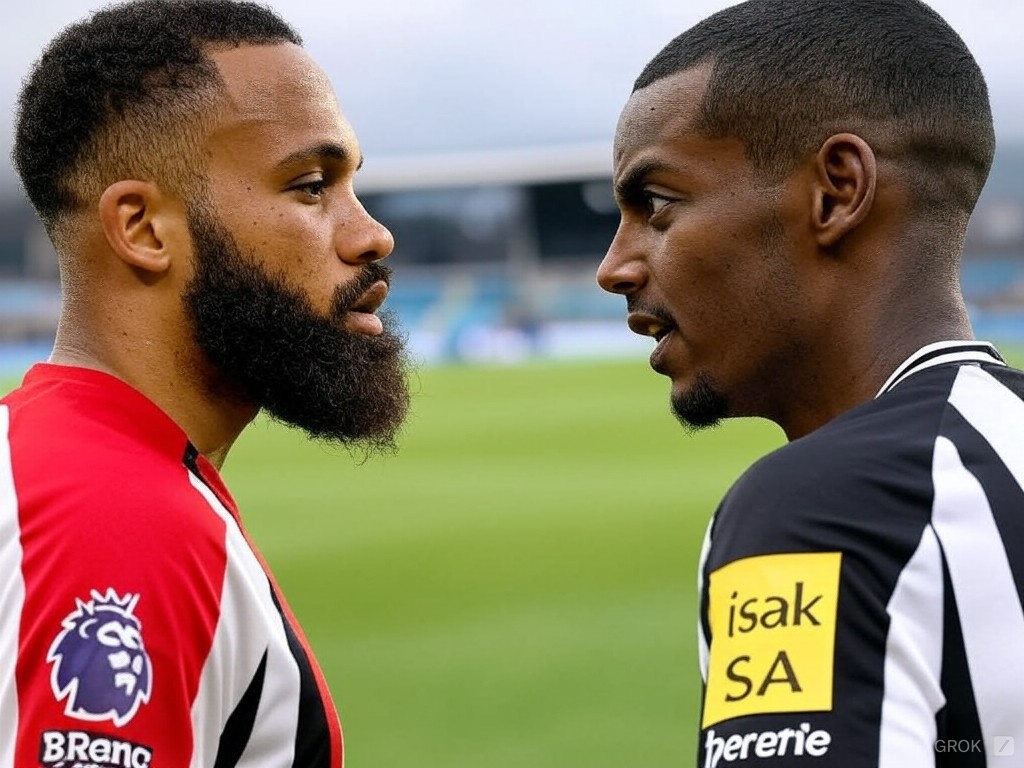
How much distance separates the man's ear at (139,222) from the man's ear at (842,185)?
1066 millimetres

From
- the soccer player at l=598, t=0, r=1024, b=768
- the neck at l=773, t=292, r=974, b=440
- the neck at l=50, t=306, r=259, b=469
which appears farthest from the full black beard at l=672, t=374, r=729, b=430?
the neck at l=50, t=306, r=259, b=469

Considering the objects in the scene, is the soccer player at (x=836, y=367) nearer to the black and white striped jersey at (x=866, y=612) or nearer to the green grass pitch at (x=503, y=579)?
the black and white striped jersey at (x=866, y=612)

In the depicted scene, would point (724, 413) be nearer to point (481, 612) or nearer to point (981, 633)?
point (981, 633)

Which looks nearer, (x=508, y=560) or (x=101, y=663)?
(x=101, y=663)

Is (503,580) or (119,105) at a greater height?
(503,580)

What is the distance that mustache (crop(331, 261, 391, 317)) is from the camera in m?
2.50

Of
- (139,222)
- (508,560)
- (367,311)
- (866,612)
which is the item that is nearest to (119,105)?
(139,222)

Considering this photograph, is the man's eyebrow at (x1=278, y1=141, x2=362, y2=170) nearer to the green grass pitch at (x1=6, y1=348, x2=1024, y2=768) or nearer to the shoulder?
the shoulder

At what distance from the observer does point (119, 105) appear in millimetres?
2316

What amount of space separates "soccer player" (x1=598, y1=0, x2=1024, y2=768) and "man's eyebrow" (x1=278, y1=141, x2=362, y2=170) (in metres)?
0.56

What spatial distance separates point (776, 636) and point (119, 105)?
145 centimetres

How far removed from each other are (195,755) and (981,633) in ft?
3.43

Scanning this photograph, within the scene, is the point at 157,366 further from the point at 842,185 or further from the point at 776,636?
the point at 776,636

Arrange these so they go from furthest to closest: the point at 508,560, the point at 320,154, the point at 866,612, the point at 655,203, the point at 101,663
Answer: the point at 508,560, the point at 320,154, the point at 655,203, the point at 101,663, the point at 866,612
